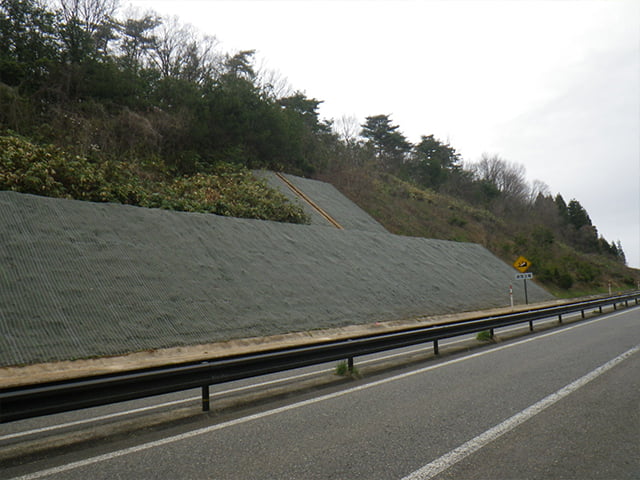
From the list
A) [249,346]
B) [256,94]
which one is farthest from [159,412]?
[256,94]

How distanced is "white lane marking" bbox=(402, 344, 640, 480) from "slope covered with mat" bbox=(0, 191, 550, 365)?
8138 millimetres

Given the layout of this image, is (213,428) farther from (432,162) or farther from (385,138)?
(385,138)

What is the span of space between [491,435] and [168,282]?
10532mm

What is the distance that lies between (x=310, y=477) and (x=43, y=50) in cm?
3124

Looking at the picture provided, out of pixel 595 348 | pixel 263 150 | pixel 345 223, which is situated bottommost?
pixel 595 348

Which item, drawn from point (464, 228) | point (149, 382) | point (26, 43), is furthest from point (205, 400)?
point (464, 228)

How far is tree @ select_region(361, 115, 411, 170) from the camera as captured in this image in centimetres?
7131

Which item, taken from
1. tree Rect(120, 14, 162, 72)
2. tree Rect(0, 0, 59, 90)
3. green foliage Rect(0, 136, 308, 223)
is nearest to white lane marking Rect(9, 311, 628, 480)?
green foliage Rect(0, 136, 308, 223)

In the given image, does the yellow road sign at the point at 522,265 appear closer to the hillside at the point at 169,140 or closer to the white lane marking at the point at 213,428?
the hillside at the point at 169,140

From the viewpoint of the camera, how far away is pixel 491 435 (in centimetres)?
457

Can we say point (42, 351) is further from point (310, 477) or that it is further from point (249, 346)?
point (310, 477)

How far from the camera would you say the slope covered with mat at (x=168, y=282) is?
33.1 feet

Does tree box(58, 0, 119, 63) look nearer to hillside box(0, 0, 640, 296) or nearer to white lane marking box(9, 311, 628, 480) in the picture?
hillside box(0, 0, 640, 296)

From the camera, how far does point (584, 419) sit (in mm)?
5020
